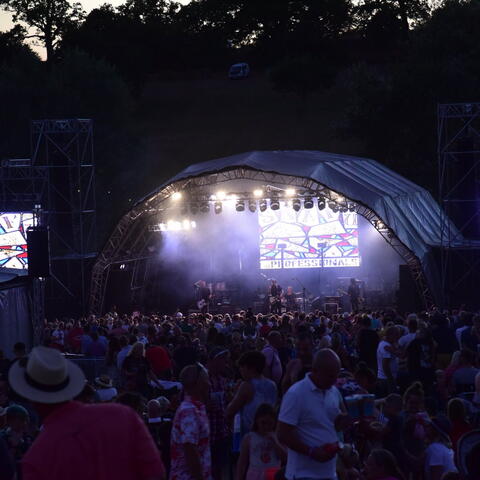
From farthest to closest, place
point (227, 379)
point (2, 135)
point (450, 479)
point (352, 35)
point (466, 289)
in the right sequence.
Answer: point (352, 35), point (2, 135), point (466, 289), point (227, 379), point (450, 479)

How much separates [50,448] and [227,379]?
6490 mm

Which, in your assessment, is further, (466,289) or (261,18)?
(261,18)

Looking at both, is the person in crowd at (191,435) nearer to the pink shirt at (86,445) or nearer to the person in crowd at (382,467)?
the person in crowd at (382,467)

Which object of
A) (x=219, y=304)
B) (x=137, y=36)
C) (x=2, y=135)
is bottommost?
(x=219, y=304)

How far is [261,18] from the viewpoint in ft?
199

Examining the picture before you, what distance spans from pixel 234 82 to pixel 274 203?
104 ft

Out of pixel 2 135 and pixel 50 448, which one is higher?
pixel 2 135

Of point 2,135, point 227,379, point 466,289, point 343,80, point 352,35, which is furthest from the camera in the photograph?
point 352,35

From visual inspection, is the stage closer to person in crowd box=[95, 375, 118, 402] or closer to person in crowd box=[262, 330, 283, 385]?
person in crowd box=[262, 330, 283, 385]

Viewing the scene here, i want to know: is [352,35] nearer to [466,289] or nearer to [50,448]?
[466,289]

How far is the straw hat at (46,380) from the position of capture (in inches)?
166

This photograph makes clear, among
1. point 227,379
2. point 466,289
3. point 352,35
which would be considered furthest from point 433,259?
point 352,35

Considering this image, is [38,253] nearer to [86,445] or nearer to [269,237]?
[269,237]

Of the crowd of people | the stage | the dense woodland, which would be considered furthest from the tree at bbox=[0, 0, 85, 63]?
the crowd of people
